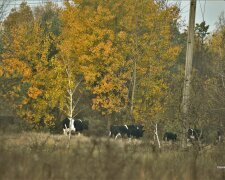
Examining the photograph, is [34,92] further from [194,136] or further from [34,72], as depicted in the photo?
[194,136]

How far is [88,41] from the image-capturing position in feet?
106

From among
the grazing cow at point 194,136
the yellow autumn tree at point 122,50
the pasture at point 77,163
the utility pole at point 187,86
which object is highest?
the yellow autumn tree at point 122,50

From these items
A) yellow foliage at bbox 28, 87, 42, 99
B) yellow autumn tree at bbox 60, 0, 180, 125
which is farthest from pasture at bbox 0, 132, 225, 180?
yellow autumn tree at bbox 60, 0, 180, 125

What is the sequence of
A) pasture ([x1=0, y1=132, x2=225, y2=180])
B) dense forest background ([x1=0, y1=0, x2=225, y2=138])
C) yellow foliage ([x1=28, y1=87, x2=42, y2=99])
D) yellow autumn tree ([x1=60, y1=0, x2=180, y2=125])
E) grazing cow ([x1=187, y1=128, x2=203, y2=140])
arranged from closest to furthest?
pasture ([x1=0, y1=132, x2=225, y2=180]) → grazing cow ([x1=187, y1=128, x2=203, y2=140]) → yellow foliage ([x1=28, y1=87, x2=42, y2=99]) → dense forest background ([x1=0, y1=0, x2=225, y2=138]) → yellow autumn tree ([x1=60, y1=0, x2=180, y2=125])

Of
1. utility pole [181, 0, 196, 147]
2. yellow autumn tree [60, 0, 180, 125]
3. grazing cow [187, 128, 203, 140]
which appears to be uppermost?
yellow autumn tree [60, 0, 180, 125]

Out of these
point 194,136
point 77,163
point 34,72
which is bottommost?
point 77,163

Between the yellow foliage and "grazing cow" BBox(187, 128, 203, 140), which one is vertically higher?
the yellow foliage

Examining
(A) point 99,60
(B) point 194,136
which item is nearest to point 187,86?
(B) point 194,136

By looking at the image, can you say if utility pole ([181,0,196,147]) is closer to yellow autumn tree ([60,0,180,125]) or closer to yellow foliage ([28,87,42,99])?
yellow autumn tree ([60,0,180,125])

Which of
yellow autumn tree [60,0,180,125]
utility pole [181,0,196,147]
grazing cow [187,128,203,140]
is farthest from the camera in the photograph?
yellow autumn tree [60,0,180,125]

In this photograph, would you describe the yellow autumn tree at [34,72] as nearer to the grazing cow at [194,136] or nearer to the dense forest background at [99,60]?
the dense forest background at [99,60]

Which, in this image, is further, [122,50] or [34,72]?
[122,50]

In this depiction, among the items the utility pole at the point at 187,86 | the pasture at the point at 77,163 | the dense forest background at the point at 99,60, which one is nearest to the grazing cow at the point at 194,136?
the utility pole at the point at 187,86

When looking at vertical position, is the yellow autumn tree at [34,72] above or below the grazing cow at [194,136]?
above
